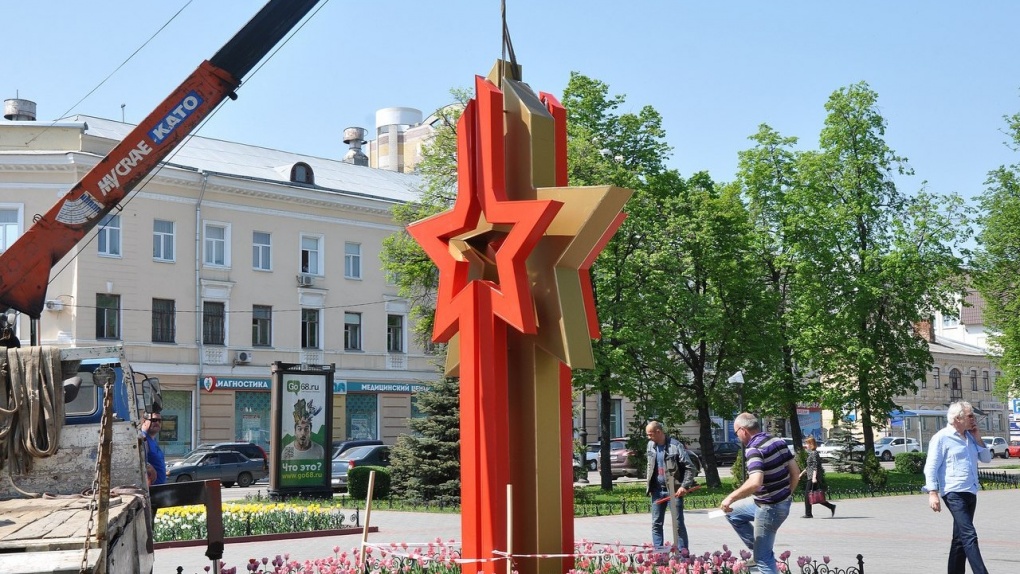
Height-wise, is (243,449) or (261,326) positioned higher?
(261,326)

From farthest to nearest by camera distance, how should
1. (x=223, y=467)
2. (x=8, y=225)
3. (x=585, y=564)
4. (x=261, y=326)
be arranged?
(x=261, y=326) < (x=8, y=225) < (x=223, y=467) < (x=585, y=564)

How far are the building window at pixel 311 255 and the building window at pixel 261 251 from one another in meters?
1.60

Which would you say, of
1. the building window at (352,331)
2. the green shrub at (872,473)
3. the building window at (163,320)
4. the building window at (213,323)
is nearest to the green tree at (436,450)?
the green shrub at (872,473)

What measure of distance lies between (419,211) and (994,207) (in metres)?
20.5

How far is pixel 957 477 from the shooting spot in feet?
34.2

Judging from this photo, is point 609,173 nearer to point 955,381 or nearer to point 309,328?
point 309,328

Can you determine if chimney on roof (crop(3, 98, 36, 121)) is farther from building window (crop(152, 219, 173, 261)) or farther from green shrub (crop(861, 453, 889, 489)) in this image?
green shrub (crop(861, 453, 889, 489))

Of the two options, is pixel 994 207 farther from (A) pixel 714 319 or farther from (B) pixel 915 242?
(A) pixel 714 319

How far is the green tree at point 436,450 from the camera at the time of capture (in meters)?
25.3

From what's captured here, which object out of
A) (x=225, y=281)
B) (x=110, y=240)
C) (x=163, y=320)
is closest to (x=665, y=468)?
(x=110, y=240)

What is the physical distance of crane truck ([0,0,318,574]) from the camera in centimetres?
662

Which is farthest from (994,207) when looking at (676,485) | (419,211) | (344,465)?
(676,485)

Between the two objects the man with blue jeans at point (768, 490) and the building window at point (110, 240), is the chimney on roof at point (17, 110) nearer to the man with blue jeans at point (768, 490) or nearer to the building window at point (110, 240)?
the building window at point (110, 240)

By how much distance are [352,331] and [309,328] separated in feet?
6.80
